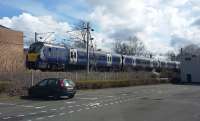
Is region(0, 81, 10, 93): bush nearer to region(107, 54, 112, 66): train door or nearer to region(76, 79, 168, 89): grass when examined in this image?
region(76, 79, 168, 89): grass

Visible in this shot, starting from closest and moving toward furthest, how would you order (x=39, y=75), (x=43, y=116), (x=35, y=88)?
(x=43, y=116) < (x=35, y=88) < (x=39, y=75)

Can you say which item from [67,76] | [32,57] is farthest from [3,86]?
[32,57]

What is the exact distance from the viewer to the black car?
30.2 metres

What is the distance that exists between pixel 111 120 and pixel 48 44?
31.0m

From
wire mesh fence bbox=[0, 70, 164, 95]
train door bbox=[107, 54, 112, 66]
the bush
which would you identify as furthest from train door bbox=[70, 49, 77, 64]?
the bush

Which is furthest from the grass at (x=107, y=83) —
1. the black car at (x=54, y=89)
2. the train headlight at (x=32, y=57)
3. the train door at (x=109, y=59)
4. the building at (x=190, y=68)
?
the building at (x=190, y=68)

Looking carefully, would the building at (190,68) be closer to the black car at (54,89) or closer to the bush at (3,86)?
the bush at (3,86)

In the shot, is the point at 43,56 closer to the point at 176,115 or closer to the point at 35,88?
the point at 35,88

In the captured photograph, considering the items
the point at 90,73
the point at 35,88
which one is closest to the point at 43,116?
the point at 35,88

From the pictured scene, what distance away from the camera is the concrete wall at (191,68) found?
90688mm

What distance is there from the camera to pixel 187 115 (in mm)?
18750

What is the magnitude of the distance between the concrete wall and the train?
15954mm

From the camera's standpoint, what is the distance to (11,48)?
164 ft

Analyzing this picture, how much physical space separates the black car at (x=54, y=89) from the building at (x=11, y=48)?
1537 cm
